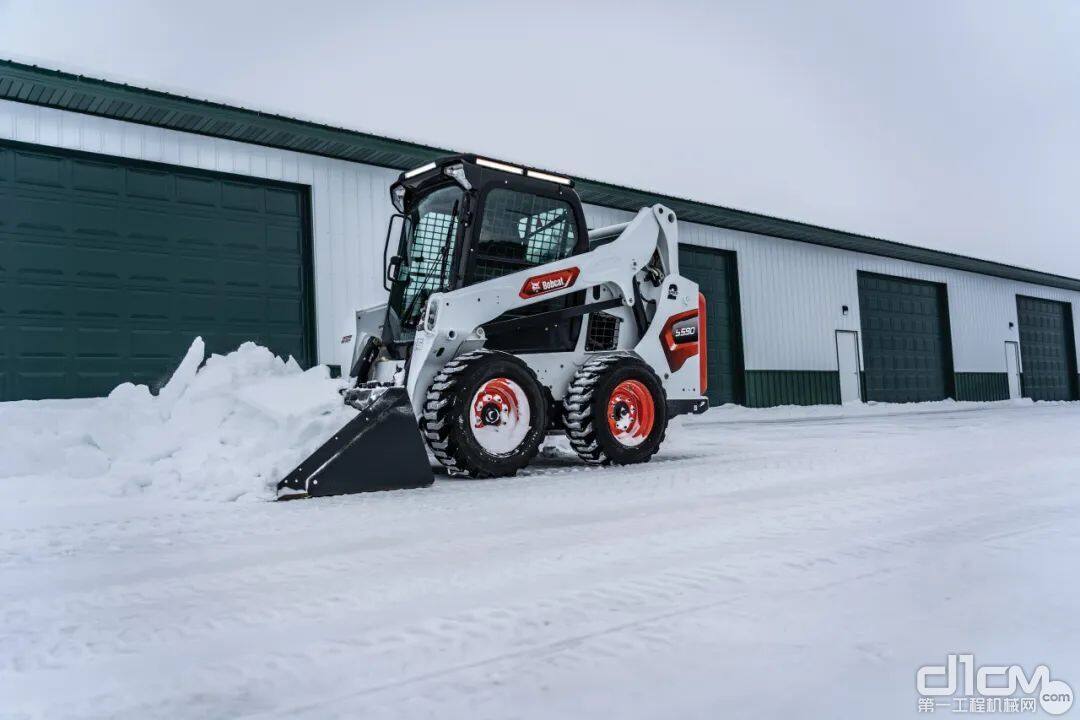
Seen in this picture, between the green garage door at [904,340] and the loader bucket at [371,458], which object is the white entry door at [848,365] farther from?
the loader bucket at [371,458]

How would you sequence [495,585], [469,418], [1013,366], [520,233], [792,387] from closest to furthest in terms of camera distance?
[495,585] → [469,418] → [520,233] → [792,387] → [1013,366]

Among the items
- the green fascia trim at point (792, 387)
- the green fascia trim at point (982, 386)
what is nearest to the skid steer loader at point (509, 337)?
the green fascia trim at point (792, 387)

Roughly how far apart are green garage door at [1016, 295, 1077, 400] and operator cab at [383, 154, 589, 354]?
31.5 metres

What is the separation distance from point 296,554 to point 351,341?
474 cm

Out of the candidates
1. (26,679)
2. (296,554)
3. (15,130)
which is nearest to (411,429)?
(296,554)

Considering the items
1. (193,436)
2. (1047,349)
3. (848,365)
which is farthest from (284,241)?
(1047,349)

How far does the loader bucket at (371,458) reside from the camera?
5387 mm

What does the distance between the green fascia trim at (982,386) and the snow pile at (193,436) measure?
92.4 feet

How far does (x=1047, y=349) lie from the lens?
114 feet

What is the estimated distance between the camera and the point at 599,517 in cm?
436

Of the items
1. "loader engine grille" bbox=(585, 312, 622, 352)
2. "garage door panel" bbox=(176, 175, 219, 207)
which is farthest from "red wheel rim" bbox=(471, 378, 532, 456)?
"garage door panel" bbox=(176, 175, 219, 207)

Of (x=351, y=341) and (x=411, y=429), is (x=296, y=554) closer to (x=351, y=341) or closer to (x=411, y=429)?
(x=411, y=429)

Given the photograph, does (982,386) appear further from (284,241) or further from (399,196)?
(399,196)

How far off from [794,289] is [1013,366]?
47.8 feet
